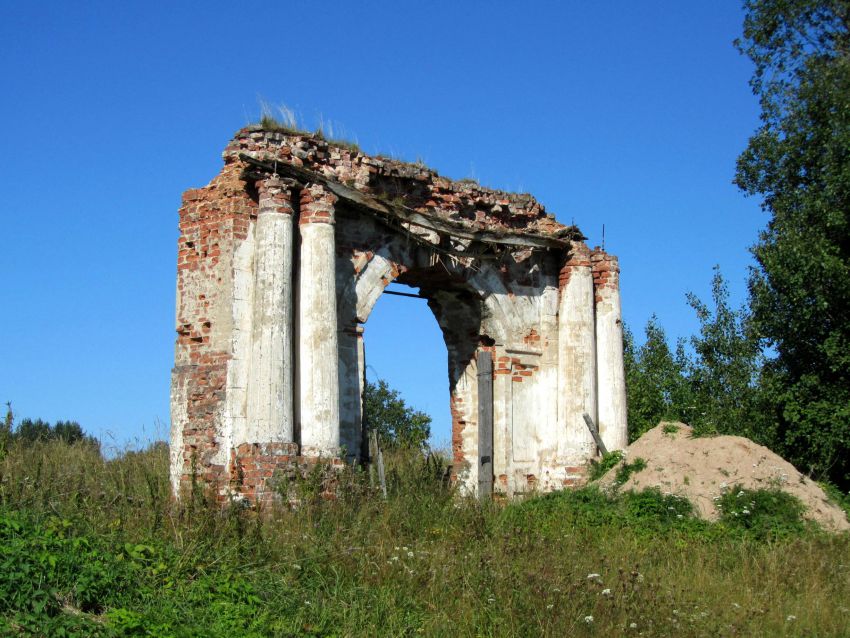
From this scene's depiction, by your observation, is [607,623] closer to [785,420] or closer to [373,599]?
[373,599]

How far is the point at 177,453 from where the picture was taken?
35.4 feet

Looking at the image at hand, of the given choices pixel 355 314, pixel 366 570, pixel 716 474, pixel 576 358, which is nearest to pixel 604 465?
pixel 576 358

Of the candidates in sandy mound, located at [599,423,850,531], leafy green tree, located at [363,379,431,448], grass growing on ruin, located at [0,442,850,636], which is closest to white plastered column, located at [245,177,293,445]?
grass growing on ruin, located at [0,442,850,636]

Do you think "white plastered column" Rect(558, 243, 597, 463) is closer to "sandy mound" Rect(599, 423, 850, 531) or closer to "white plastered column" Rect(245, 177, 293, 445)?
"sandy mound" Rect(599, 423, 850, 531)

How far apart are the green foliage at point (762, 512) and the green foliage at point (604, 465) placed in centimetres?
208

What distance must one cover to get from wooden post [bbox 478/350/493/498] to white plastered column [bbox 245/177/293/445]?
3.29 metres

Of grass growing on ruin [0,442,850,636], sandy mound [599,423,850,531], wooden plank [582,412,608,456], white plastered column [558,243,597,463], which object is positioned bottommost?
grass growing on ruin [0,442,850,636]

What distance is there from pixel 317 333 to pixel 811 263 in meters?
7.85

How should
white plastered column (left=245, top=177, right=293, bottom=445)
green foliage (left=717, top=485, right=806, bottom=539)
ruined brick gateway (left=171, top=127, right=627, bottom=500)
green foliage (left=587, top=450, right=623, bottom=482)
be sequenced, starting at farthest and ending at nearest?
green foliage (left=587, top=450, right=623, bottom=482), ruined brick gateway (left=171, top=127, right=627, bottom=500), green foliage (left=717, top=485, right=806, bottom=539), white plastered column (left=245, top=177, right=293, bottom=445)

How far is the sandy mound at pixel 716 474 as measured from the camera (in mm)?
10977

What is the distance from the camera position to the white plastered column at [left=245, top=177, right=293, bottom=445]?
10102 mm

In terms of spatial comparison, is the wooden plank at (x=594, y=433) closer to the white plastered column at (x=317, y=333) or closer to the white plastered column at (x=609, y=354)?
the white plastered column at (x=609, y=354)

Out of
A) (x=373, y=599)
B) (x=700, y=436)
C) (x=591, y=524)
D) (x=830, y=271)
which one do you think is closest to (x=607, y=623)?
(x=373, y=599)

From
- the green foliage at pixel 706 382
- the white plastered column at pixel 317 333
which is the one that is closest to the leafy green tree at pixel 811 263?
the green foliage at pixel 706 382
